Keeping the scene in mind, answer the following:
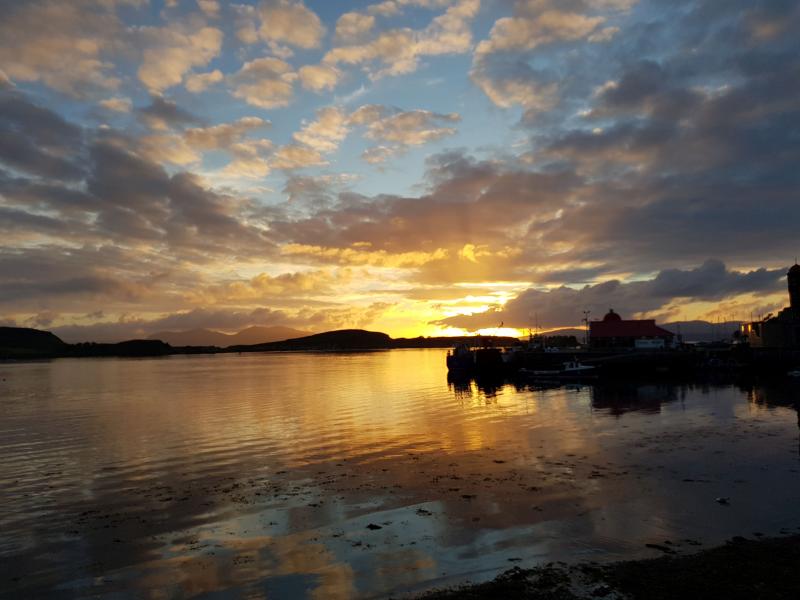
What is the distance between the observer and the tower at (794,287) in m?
101

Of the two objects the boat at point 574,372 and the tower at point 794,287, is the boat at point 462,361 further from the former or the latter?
the tower at point 794,287

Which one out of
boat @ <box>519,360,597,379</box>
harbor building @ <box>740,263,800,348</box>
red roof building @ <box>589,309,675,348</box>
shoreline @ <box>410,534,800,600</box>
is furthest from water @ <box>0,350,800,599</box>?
red roof building @ <box>589,309,675,348</box>

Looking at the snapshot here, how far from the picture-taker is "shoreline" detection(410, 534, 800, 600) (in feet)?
38.0

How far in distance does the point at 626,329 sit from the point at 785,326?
32.1 metres

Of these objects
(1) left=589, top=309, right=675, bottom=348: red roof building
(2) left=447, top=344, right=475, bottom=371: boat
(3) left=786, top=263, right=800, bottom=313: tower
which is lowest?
(2) left=447, top=344, right=475, bottom=371: boat

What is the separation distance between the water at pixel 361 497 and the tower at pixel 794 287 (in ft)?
231

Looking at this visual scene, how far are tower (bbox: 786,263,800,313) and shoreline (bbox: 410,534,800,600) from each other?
10812cm

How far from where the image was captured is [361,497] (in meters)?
21.7

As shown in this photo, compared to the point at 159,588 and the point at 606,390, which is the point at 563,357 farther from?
the point at 159,588

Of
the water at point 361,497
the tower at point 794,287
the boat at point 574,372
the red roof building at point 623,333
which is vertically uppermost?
the tower at point 794,287

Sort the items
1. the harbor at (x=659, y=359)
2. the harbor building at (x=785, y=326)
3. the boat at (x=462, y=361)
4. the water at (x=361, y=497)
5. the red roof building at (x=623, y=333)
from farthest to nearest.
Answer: the red roof building at (x=623, y=333) → the boat at (x=462, y=361) → the harbor building at (x=785, y=326) → the harbor at (x=659, y=359) → the water at (x=361, y=497)

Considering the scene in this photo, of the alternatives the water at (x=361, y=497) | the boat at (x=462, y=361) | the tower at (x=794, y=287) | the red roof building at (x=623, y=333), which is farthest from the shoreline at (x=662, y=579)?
the red roof building at (x=623, y=333)

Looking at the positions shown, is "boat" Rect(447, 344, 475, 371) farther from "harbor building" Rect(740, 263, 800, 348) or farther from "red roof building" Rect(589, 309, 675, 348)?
"harbor building" Rect(740, 263, 800, 348)

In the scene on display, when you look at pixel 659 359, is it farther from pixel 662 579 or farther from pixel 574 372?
pixel 662 579
